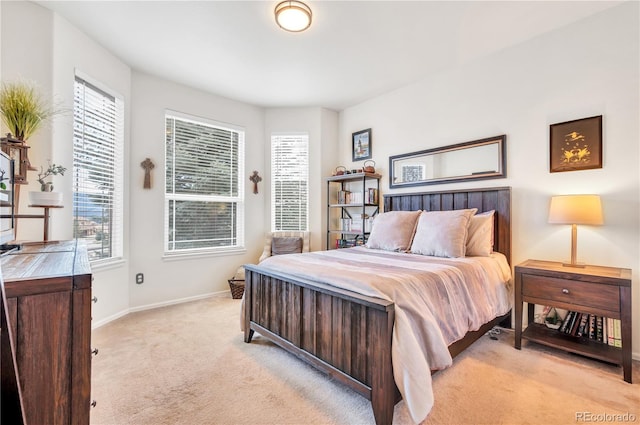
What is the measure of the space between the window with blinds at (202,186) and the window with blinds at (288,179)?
503 mm

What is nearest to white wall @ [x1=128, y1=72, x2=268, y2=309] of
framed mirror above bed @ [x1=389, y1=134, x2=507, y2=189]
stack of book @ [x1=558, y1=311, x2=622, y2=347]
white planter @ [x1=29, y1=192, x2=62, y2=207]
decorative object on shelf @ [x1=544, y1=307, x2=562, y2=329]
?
white planter @ [x1=29, y1=192, x2=62, y2=207]

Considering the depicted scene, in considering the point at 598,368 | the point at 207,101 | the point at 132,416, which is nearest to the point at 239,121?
the point at 207,101

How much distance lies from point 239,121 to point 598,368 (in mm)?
4537

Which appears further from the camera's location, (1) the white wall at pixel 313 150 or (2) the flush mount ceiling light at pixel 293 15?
(1) the white wall at pixel 313 150

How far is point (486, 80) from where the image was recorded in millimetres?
3045

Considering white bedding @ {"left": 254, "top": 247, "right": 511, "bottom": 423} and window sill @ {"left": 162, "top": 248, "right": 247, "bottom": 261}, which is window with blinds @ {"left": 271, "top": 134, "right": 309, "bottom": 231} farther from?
white bedding @ {"left": 254, "top": 247, "right": 511, "bottom": 423}

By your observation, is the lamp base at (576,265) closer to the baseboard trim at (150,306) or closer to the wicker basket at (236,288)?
the wicker basket at (236,288)

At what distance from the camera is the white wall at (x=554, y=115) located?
7.43 feet

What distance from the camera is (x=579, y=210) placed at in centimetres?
218

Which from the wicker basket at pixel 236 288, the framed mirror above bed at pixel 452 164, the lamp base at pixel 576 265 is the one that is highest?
the framed mirror above bed at pixel 452 164

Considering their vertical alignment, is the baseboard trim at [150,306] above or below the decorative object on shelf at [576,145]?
below

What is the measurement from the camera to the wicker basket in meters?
3.83

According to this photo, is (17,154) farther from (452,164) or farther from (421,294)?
(452,164)

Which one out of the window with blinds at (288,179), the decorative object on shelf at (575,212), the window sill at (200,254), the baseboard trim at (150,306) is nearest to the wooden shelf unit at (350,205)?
the window with blinds at (288,179)
